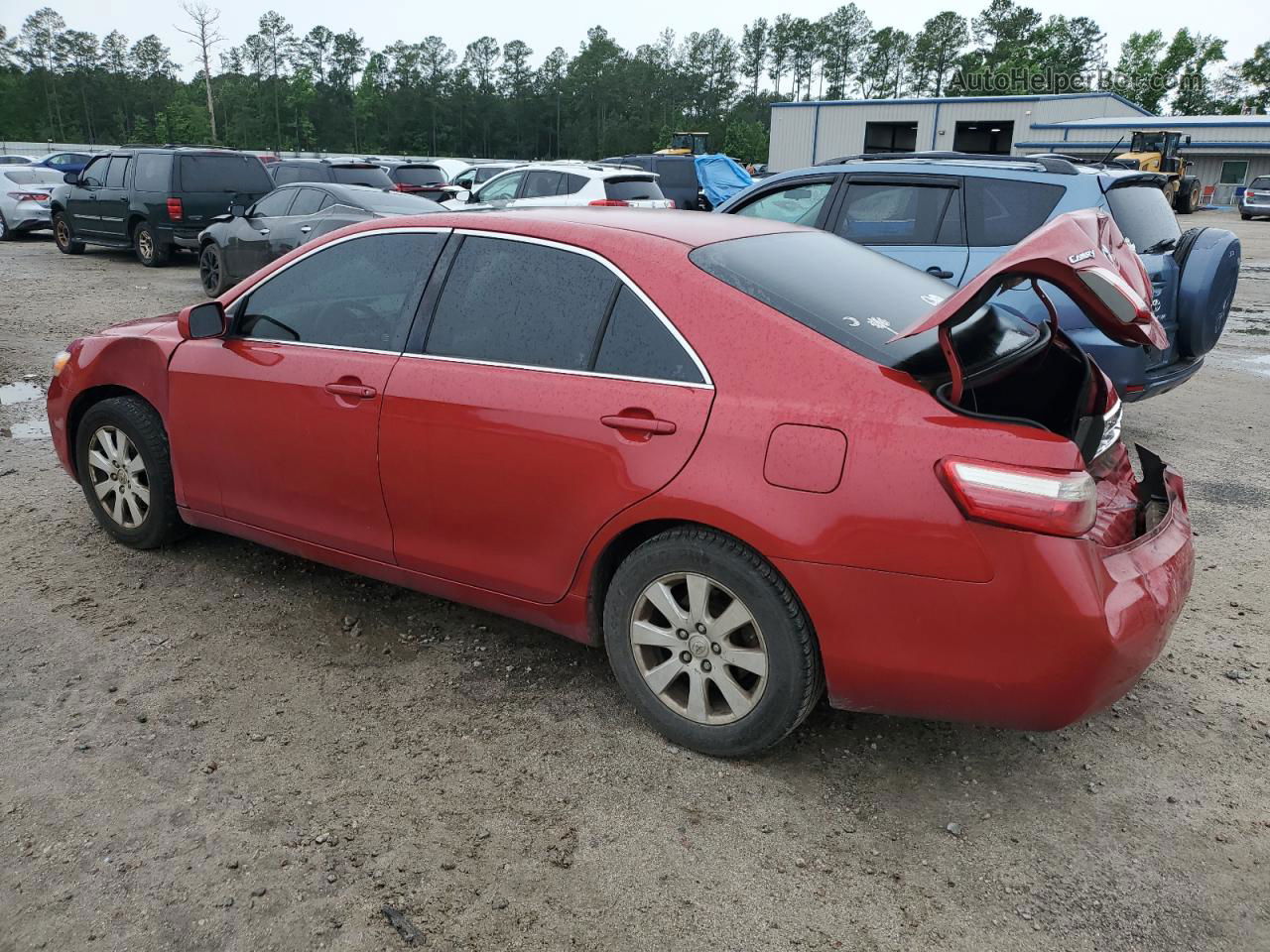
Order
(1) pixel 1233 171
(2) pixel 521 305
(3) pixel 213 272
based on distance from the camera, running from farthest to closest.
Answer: (1) pixel 1233 171
(3) pixel 213 272
(2) pixel 521 305

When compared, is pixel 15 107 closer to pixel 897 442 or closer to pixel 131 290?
pixel 131 290

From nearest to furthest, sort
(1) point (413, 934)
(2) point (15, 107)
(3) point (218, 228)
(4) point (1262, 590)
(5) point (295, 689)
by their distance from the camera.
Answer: (1) point (413, 934), (5) point (295, 689), (4) point (1262, 590), (3) point (218, 228), (2) point (15, 107)

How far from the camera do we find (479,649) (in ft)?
12.3

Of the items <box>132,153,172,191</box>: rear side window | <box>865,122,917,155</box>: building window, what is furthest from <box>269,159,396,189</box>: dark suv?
<box>865,122,917,155</box>: building window

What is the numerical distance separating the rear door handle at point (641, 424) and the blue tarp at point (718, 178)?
1920 cm

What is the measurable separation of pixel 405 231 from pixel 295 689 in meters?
1.68

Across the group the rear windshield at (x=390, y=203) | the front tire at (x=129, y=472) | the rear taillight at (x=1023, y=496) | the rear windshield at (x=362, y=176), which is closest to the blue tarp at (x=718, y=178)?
the rear windshield at (x=362, y=176)

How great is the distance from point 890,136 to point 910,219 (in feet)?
159

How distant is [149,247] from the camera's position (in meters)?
15.8

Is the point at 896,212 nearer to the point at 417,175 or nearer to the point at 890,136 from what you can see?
the point at 417,175


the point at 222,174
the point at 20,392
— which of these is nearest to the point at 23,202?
the point at 222,174

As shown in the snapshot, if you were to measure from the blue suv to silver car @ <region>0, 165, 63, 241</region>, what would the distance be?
1856 centimetres

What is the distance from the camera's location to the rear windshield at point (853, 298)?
277 cm

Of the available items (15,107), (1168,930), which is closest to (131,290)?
(1168,930)
